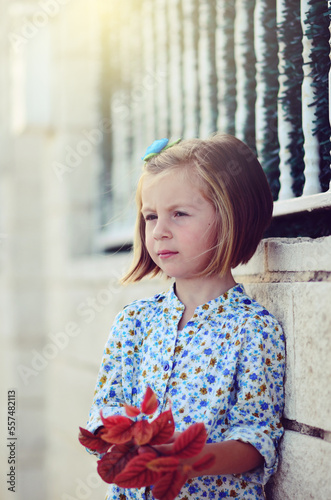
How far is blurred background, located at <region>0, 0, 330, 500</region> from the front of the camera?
2416mm

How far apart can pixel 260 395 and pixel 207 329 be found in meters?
0.25

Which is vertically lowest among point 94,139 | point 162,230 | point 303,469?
point 303,469

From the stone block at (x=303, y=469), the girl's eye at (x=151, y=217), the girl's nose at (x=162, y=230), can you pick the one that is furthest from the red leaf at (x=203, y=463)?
the girl's eye at (x=151, y=217)

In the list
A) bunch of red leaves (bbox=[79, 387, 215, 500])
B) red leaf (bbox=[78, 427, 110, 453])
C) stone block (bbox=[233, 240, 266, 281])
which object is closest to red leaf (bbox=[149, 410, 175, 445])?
bunch of red leaves (bbox=[79, 387, 215, 500])

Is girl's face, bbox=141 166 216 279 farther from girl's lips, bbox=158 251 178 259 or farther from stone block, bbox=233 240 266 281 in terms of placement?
stone block, bbox=233 240 266 281

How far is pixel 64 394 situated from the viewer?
477cm

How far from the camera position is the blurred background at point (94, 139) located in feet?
7.93

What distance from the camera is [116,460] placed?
154cm

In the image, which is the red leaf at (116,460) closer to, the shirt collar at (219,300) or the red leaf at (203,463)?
the red leaf at (203,463)

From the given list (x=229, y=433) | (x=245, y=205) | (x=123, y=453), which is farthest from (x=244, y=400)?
(x=245, y=205)

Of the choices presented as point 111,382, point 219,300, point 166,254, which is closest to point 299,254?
point 219,300

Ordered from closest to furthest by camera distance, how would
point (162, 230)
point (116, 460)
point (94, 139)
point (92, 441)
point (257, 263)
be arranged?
point (116, 460), point (92, 441), point (162, 230), point (257, 263), point (94, 139)

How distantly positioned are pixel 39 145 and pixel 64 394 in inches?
83.7

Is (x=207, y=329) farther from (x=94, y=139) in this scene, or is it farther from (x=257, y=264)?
(x=94, y=139)
